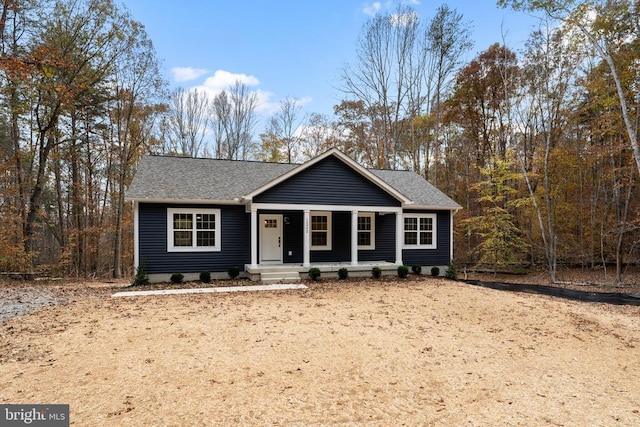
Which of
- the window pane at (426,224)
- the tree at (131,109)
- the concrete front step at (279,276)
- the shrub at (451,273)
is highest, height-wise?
the tree at (131,109)

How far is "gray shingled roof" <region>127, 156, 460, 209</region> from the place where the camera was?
11.8 metres

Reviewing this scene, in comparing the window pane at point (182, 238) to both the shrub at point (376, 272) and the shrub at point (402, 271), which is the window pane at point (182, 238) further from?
the shrub at point (402, 271)

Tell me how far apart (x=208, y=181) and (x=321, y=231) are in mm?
5074

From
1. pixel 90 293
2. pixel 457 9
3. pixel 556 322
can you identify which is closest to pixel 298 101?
pixel 457 9

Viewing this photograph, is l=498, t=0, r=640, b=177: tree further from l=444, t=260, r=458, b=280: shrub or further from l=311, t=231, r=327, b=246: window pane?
l=311, t=231, r=327, b=246: window pane

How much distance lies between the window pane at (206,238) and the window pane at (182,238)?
31 cm

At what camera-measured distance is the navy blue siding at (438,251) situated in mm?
14633

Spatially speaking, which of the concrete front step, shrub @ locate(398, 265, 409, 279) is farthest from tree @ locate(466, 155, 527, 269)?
the concrete front step

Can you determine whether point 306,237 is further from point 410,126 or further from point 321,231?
point 410,126

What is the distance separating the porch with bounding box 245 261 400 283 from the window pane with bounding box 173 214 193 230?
2.59 m

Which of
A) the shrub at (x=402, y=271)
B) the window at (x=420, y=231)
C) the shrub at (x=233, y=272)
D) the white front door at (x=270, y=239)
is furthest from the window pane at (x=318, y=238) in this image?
the window at (x=420, y=231)

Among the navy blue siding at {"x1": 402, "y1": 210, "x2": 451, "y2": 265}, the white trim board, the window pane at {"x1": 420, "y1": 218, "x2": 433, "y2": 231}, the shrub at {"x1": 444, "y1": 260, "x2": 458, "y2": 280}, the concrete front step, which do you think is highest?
the window pane at {"x1": 420, "y1": 218, "x2": 433, "y2": 231}

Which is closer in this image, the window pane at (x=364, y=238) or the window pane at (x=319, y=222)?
the window pane at (x=319, y=222)

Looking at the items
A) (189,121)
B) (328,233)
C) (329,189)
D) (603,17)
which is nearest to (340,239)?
(328,233)
